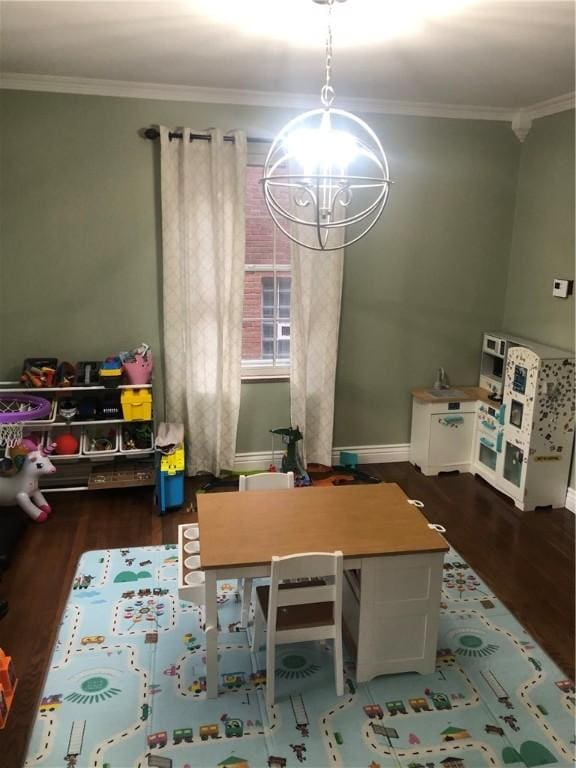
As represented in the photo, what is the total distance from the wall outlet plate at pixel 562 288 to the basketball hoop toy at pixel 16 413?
3.56m

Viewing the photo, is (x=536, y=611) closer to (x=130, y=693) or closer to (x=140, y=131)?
(x=130, y=693)

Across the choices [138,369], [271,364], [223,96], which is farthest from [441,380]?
[223,96]

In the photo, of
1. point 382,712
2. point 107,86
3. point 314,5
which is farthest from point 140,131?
point 382,712

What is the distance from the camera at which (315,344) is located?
470 cm

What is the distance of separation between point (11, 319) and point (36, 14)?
2124 mm

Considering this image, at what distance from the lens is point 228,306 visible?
4.44 meters

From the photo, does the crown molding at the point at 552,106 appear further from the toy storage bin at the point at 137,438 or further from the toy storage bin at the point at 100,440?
the toy storage bin at the point at 100,440

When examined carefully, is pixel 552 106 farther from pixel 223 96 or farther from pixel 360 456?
pixel 360 456

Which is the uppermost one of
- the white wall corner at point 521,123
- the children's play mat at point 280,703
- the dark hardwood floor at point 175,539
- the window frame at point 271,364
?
the white wall corner at point 521,123

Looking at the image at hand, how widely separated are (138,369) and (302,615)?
2.22 m

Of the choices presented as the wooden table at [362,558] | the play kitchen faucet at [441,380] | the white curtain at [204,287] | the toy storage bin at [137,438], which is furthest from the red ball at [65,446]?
the play kitchen faucet at [441,380]

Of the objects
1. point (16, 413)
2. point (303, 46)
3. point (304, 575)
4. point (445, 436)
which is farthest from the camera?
point (445, 436)

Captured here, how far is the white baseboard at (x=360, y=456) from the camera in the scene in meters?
4.88

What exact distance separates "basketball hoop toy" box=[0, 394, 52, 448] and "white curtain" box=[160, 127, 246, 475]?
919mm
